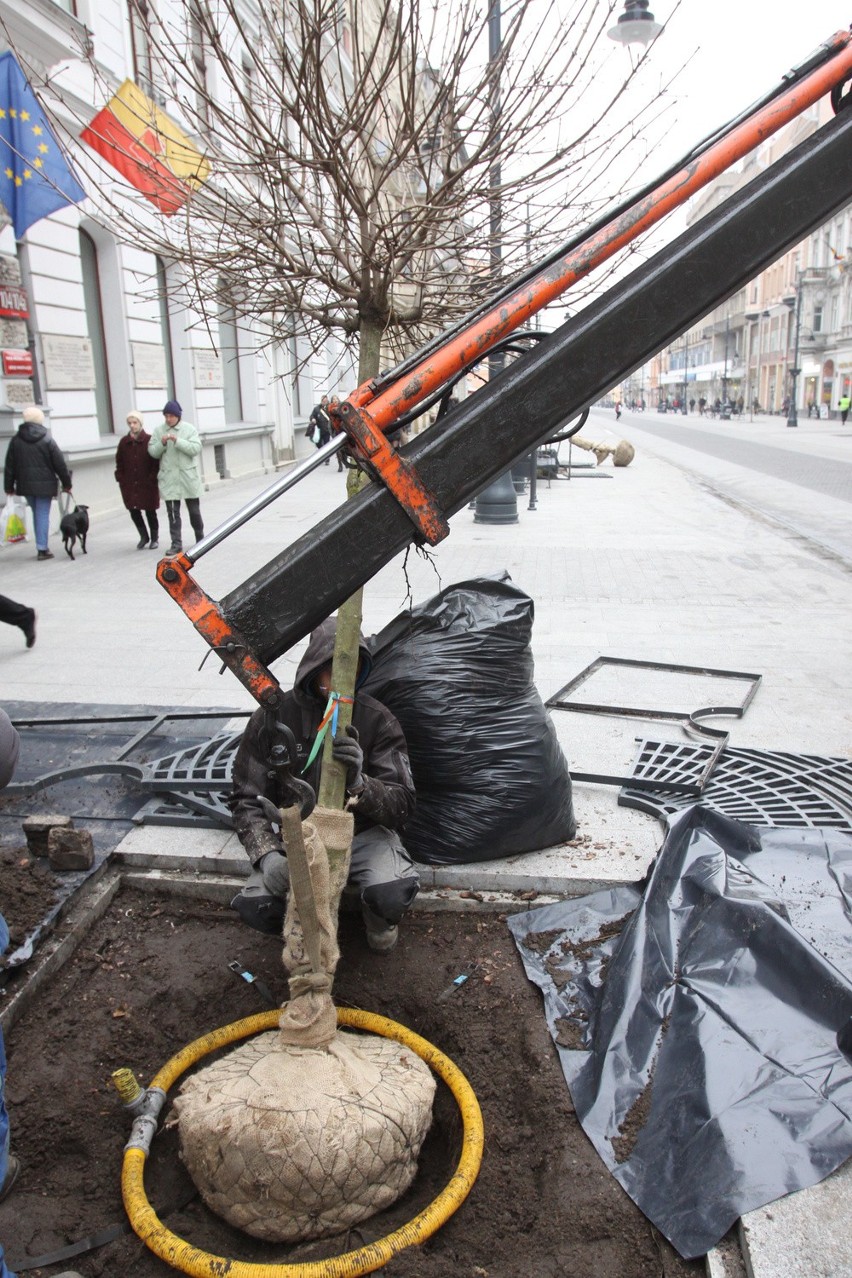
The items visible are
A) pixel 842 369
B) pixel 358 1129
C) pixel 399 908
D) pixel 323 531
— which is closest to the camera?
pixel 323 531

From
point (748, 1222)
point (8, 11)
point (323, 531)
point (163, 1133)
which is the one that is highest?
point (8, 11)

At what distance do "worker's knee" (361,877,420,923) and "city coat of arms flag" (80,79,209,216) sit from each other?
8.68ft

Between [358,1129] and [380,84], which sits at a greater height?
[380,84]

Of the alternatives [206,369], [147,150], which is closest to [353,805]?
[147,150]

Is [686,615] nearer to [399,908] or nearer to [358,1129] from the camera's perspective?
[399,908]

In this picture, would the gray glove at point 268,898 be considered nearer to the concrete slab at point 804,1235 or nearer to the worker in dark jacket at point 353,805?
the worker in dark jacket at point 353,805

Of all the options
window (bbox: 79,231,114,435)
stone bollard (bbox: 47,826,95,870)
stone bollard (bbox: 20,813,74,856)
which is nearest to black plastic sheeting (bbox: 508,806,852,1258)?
stone bollard (bbox: 47,826,95,870)

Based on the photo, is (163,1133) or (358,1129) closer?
(358,1129)

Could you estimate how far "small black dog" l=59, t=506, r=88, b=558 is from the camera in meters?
9.55

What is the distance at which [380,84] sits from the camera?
3.04m

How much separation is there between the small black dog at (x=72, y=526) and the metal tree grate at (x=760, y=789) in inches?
281

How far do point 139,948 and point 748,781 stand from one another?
2.50 metres

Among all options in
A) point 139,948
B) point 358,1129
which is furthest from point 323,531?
point 139,948

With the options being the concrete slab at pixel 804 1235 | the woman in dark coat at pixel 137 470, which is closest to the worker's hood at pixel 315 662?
the concrete slab at pixel 804 1235
